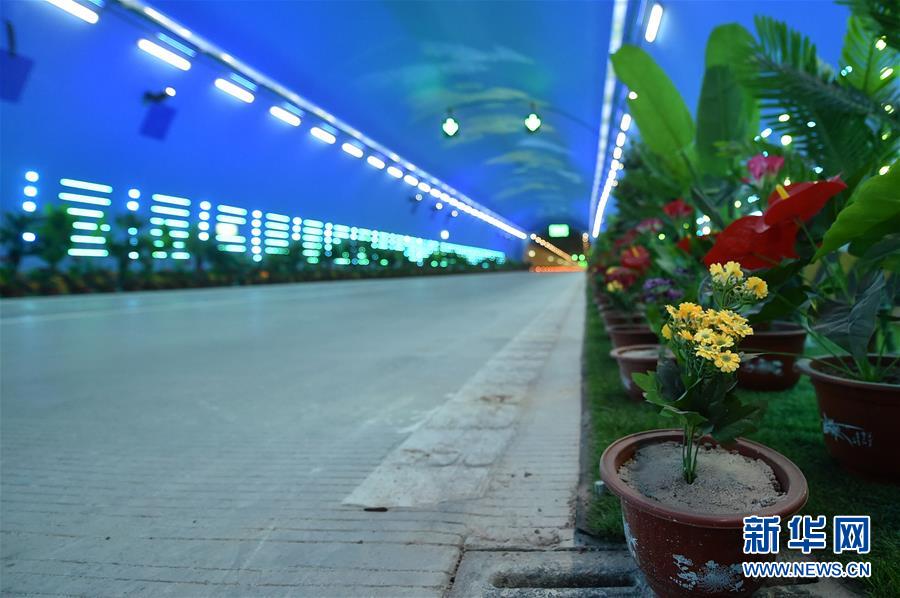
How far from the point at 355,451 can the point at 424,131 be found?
1722 centimetres

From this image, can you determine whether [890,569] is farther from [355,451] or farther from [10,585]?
[10,585]

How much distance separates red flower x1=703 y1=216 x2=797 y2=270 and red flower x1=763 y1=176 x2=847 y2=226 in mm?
44

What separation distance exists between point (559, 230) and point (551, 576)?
180ft

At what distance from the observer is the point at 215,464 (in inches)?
90.3

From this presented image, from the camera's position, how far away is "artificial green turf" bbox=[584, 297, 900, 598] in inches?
52.2

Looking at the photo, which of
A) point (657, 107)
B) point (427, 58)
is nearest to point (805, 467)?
point (657, 107)

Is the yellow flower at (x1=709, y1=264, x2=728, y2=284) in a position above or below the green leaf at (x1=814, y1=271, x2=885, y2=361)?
above

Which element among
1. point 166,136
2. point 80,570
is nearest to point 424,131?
point 166,136

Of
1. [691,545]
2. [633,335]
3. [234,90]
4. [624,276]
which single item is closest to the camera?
[691,545]

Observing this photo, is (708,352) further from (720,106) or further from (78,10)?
(78,10)

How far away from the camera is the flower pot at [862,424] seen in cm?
159

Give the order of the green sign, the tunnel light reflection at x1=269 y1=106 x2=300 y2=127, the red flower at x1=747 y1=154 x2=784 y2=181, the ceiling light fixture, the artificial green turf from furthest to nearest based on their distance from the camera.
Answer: the green sign
the tunnel light reflection at x1=269 y1=106 x2=300 y2=127
the ceiling light fixture
the red flower at x1=747 y1=154 x2=784 y2=181
the artificial green turf

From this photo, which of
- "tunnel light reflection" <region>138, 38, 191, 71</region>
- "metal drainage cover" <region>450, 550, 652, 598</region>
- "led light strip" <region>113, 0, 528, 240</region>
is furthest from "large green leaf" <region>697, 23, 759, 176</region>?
"tunnel light reflection" <region>138, 38, 191, 71</region>

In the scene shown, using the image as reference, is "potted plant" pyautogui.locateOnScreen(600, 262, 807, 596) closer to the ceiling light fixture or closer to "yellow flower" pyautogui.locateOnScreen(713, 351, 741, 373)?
"yellow flower" pyautogui.locateOnScreen(713, 351, 741, 373)
